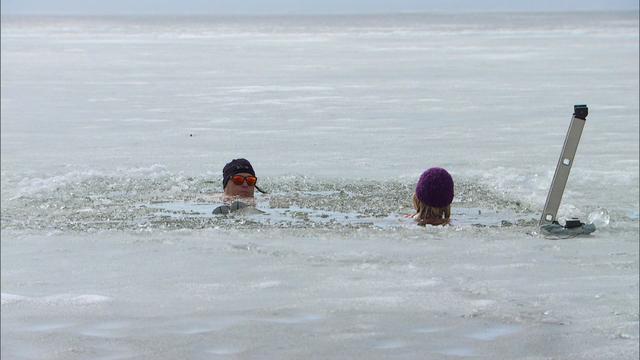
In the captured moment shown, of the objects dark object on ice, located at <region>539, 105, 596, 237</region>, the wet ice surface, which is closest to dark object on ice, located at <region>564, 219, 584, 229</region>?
dark object on ice, located at <region>539, 105, 596, 237</region>

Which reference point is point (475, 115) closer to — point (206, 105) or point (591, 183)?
point (206, 105)

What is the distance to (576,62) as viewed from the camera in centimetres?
3656

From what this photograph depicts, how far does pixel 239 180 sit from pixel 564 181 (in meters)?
0.96

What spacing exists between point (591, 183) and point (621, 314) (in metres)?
0.90

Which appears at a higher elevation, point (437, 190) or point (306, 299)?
point (437, 190)

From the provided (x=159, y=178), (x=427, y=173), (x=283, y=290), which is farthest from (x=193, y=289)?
(x=427, y=173)

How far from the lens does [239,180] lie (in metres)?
2.96

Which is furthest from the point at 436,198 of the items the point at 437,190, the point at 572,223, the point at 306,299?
the point at 306,299

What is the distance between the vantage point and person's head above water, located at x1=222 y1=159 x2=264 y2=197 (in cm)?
295

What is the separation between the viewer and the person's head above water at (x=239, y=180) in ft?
9.68

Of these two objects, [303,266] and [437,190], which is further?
[303,266]

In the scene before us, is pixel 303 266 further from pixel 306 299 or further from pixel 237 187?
pixel 237 187

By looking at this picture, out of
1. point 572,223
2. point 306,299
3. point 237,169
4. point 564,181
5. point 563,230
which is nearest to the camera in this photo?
point 564,181

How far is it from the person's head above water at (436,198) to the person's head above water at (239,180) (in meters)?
0.55
